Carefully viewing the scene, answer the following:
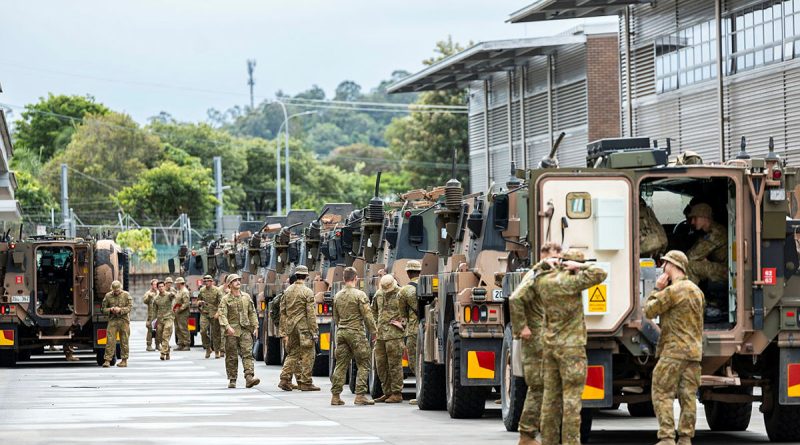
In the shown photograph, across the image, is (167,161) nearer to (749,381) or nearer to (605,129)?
(605,129)

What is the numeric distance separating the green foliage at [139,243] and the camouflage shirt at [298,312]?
4990 cm

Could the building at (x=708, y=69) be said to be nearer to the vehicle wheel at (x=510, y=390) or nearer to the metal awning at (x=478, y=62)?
the metal awning at (x=478, y=62)

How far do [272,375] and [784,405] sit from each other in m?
14.7

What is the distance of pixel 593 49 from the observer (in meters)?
44.5

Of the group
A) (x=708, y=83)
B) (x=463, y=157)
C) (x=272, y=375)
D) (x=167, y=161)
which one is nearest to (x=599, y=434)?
(x=272, y=375)

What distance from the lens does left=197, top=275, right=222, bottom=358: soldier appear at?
34.8 metres

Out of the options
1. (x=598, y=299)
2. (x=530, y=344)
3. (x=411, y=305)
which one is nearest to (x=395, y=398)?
(x=411, y=305)

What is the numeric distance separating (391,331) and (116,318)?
11.7 m

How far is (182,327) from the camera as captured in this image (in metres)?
42.2

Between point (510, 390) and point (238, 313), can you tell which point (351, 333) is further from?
point (510, 390)

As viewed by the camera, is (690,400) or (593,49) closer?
(690,400)

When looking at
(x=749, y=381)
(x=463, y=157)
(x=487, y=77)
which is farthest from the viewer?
(x=463, y=157)

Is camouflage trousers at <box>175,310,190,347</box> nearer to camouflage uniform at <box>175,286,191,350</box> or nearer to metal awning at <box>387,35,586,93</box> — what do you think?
camouflage uniform at <box>175,286,191,350</box>

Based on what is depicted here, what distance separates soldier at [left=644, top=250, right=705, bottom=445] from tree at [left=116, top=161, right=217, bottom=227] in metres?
70.3
